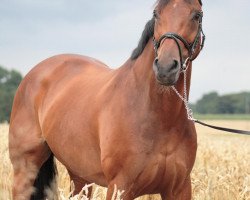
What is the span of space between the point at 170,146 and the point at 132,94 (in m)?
0.53

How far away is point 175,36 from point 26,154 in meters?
2.95

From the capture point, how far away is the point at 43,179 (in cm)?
600

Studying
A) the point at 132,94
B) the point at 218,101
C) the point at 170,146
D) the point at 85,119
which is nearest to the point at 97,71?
the point at 85,119

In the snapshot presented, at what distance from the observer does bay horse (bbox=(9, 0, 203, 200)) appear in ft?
12.4

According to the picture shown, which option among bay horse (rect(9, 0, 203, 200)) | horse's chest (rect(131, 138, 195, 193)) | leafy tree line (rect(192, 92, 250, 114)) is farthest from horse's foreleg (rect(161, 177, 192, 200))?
leafy tree line (rect(192, 92, 250, 114))

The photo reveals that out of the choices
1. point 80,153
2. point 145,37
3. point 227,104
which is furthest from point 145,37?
point 227,104

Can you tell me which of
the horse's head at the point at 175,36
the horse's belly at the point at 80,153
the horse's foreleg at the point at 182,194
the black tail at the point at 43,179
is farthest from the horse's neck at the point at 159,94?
the black tail at the point at 43,179

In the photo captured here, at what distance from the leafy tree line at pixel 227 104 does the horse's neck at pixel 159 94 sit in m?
76.1

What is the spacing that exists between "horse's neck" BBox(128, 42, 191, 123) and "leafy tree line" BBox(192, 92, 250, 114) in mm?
76107

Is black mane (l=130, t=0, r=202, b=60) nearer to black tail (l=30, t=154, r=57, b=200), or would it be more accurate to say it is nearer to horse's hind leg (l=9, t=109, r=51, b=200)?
horse's hind leg (l=9, t=109, r=51, b=200)

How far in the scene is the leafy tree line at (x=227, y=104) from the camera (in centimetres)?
8056

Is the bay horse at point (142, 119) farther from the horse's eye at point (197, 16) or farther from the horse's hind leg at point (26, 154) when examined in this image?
the horse's hind leg at point (26, 154)

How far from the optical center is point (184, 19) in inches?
149

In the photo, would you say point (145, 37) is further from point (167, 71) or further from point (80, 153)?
point (80, 153)
